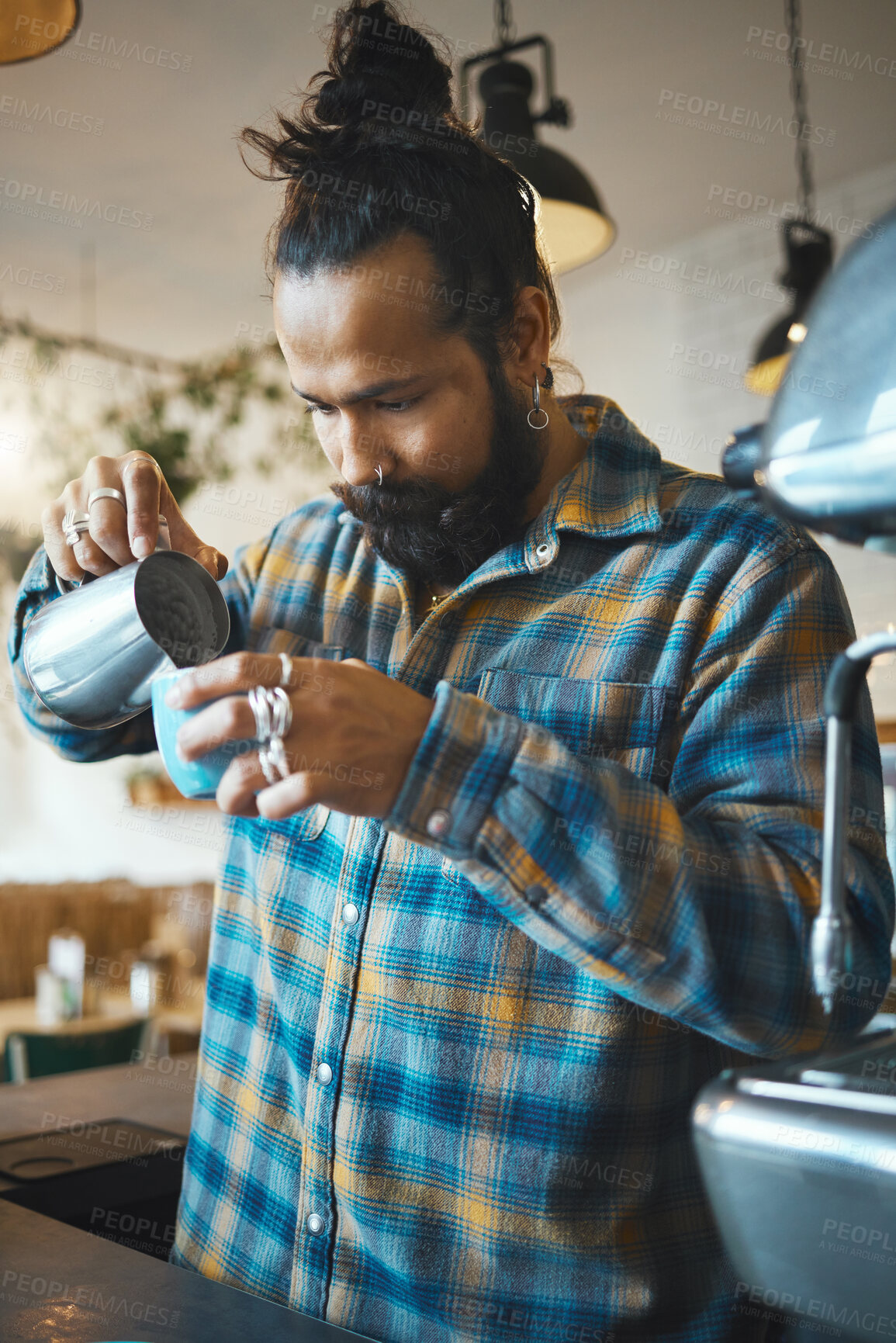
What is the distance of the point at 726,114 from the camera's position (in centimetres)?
307

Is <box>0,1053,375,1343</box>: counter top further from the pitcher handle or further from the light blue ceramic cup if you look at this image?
the pitcher handle

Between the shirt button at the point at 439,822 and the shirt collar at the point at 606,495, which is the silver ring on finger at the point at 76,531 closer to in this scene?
the shirt collar at the point at 606,495

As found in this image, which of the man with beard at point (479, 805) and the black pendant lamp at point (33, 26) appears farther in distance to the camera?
the black pendant lamp at point (33, 26)

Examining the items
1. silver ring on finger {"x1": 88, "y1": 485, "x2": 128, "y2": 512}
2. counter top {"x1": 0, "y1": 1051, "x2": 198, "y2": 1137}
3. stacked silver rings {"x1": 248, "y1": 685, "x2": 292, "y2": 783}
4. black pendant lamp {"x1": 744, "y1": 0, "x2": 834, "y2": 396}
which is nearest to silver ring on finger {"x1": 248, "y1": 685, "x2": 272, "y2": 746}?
stacked silver rings {"x1": 248, "y1": 685, "x2": 292, "y2": 783}

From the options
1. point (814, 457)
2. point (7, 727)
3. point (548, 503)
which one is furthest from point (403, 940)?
point (7, 727)

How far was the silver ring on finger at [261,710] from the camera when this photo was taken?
0.69 m

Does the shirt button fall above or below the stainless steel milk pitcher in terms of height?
below

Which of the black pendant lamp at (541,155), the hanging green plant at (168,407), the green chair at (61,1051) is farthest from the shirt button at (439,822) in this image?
the hanging green plant at (168,407)

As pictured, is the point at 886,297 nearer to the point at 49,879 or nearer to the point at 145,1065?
the point at 145,1065

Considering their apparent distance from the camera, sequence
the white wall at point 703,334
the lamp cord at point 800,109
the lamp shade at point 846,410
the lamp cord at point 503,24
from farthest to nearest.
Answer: the white wall at point 703,334 → the lamp cord at point 800,109 → the lamp cord at point 503,24 → the lamp shade at point 846,410

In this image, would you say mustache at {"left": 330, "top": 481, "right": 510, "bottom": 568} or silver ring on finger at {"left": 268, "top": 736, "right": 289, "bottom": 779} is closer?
silver ring on finger at {"left": 268, "top": 736, "right": 289, "bottom": 779}

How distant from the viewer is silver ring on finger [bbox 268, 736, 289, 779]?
689 millimetres

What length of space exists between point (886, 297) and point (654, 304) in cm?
398

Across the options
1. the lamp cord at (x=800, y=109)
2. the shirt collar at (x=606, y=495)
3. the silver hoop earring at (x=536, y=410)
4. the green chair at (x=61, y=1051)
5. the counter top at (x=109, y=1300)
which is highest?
the lamp cord at (x=800, y=109)
